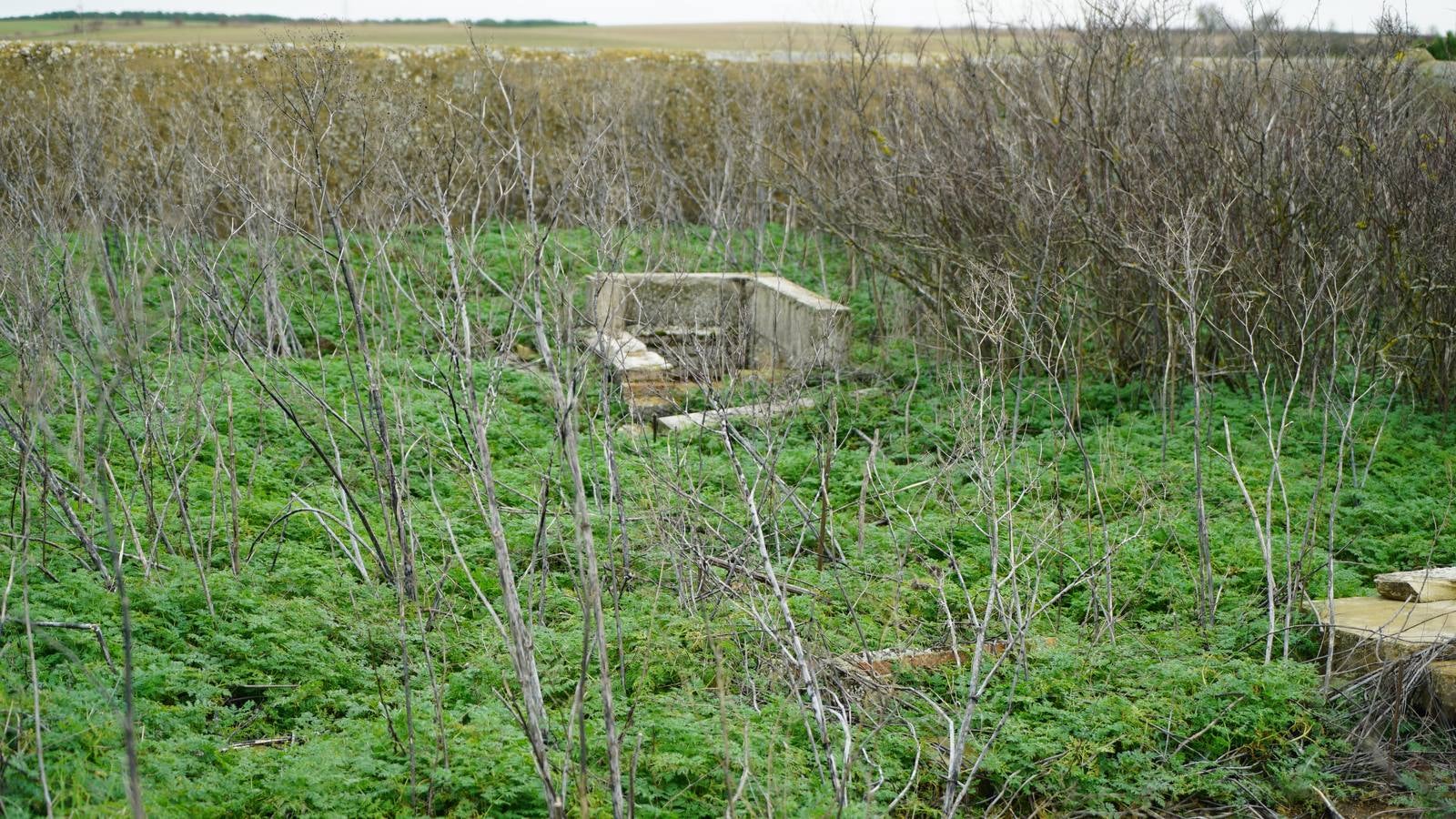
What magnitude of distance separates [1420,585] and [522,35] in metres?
31.5

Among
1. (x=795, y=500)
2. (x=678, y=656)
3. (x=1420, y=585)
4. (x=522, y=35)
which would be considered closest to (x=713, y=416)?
(x=795, y=500)

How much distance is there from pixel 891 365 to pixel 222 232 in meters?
7.28

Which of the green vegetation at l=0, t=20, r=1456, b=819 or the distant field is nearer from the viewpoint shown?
the green vegetation at l=0, t=20, r=1456, b=819

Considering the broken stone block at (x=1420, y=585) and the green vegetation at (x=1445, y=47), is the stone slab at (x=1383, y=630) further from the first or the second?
the green vegetation at (x=1445, y=47)

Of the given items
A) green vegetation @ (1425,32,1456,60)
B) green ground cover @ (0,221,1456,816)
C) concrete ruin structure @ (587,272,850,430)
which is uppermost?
green vegetation @ (1425,32,1456,60)

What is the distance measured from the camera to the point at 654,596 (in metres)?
4.60

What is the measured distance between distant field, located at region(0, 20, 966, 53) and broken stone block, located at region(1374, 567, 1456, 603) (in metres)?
3.98

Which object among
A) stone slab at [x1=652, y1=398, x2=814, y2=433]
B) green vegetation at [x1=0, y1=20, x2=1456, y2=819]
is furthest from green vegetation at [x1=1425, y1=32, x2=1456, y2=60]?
stone slab at [x1=652, y1=398, x2=814, y2=433]

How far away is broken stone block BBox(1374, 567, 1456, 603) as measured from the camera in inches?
175

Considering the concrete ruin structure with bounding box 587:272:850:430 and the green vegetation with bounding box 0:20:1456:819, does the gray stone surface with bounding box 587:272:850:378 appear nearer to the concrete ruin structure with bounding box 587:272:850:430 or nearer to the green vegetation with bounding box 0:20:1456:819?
the concrete ruin structure with bounding box 587:272:850:430

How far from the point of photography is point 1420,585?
14.6 ft

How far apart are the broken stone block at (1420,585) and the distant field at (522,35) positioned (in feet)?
13.1

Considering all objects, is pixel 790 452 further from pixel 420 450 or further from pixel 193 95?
pixel 193 95

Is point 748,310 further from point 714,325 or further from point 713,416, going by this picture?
point 713,416
